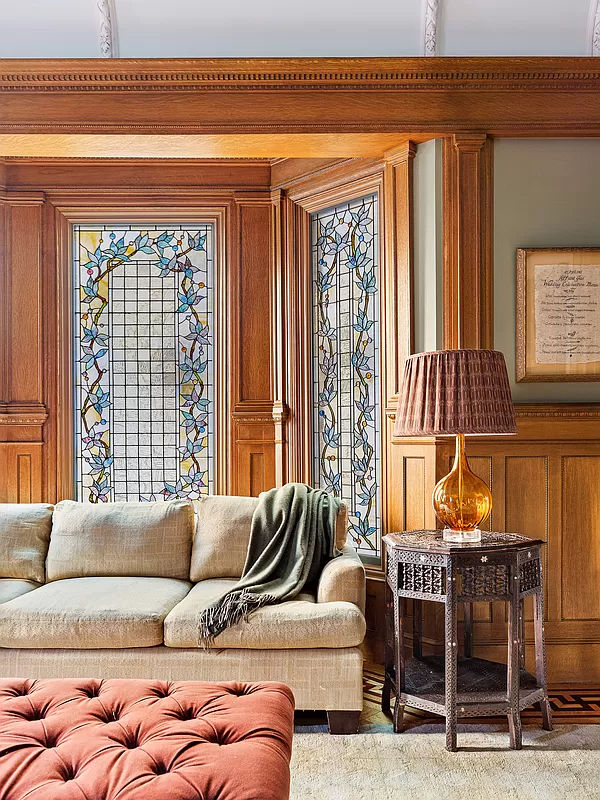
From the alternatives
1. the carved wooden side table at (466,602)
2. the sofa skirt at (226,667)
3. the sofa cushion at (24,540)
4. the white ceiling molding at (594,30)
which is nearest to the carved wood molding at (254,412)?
the sofa cushion at (24,540)

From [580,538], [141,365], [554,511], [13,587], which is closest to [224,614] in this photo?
[13,587]

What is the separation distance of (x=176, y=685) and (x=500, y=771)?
1282 millimetres

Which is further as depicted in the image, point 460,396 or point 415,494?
point 415,494

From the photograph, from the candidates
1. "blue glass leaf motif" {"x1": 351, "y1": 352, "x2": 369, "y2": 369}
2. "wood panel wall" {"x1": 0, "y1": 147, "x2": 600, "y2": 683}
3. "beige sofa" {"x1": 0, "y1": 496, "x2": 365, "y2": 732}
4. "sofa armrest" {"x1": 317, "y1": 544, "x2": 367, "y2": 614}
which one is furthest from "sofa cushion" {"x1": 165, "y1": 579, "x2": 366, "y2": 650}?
"blue glass leaf motif" {"x1": 351, "y1": 352, "x2": 369, "y2": 369}

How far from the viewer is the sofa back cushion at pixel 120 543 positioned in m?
3.79

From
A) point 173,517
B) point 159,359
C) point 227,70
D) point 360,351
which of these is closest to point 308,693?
point 173,517

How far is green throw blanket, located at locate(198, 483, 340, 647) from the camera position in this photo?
330 centimetres

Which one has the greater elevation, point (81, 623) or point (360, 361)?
point (360, 361)

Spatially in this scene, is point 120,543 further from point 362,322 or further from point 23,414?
point 362,322

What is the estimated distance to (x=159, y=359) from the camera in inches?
194

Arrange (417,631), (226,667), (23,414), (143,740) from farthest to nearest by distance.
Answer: (23,414)
(417,631)
(226,667)
(143,740)

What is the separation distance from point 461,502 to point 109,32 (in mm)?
2786

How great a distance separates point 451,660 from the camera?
9.61ft

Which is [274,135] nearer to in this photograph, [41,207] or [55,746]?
[41,207]
